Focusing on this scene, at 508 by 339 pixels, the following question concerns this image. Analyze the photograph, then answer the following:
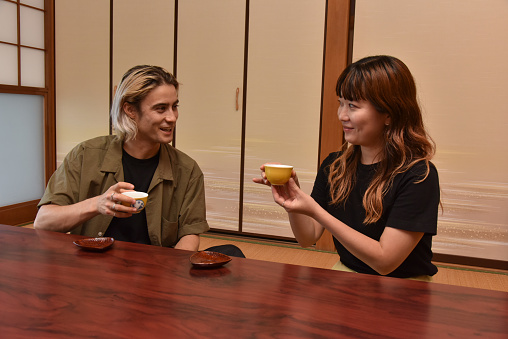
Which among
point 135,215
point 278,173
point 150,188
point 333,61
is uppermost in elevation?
point 333,61

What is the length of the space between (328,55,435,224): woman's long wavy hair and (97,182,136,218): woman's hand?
0.76 metres

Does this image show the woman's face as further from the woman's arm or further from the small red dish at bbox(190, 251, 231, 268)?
the small red dish at bbox(190, 251, 231, 268)

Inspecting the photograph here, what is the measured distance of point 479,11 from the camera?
10.3ft

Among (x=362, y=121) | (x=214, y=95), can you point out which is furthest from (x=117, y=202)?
(x=214, y=95)

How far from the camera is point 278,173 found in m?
1.30

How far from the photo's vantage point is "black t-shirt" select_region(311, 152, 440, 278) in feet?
4.72

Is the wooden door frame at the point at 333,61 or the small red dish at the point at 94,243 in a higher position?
the wooden door frame at the point at 333,61

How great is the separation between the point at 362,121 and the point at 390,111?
95 millimetres

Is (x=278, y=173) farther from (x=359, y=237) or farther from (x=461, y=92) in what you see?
(x=461, y=92)

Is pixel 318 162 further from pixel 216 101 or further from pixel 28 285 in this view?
pixel 28 285

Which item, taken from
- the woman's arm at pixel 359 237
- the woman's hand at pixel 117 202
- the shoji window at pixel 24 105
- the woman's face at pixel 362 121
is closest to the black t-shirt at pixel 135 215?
the woman's hand at pixel 117 202

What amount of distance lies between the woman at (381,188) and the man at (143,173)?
1.68 feet

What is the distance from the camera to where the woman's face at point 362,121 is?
155 cm

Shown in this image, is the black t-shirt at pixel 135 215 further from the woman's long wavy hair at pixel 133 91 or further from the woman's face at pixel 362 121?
the woman's face at pixel 362 121
